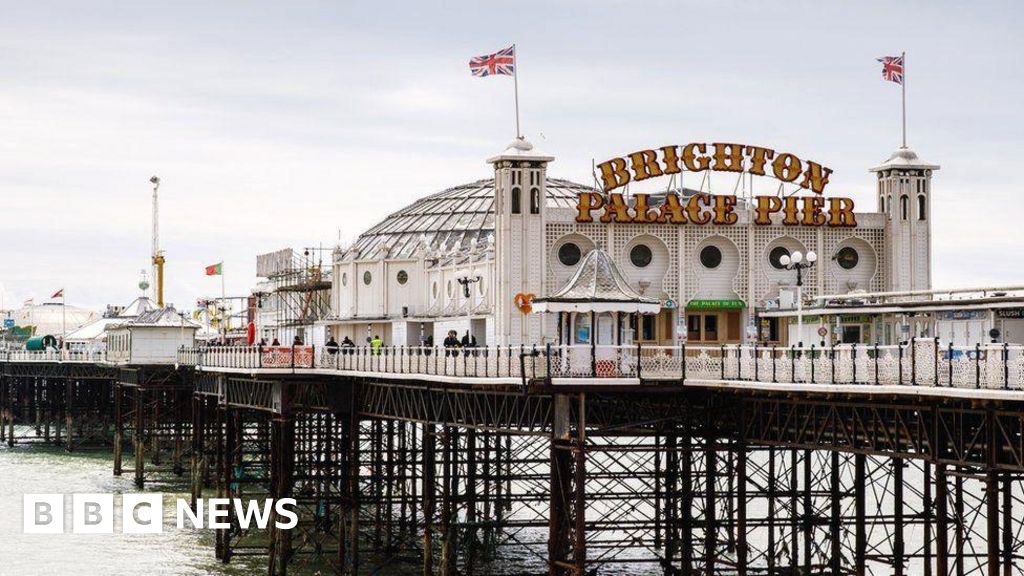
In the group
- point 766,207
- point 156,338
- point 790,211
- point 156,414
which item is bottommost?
point 156,414

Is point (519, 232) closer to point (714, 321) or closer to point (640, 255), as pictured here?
point (640, 255)

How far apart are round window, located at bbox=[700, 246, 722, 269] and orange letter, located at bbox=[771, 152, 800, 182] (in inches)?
164

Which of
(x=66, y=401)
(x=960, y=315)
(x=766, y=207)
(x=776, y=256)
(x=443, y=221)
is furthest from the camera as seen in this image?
(x=66, y=401)

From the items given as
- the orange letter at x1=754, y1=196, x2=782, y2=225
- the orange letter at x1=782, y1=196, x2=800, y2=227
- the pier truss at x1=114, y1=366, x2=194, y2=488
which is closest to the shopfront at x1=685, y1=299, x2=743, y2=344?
the orange letter at x1=754, y1=196, x2=782, y2=225

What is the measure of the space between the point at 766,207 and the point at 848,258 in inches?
176

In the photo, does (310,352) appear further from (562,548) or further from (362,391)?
(562,548)

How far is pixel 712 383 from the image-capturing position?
4541cm

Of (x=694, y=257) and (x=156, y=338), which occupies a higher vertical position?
(x=694, y=257)

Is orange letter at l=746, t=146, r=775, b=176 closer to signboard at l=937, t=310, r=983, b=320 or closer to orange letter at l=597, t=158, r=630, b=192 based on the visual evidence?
orange letter at l=597, t=158, r=630, b=192

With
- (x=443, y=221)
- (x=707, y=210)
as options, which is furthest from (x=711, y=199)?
(x=443, y=221)

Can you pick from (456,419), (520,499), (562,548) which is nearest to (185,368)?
(520,499)

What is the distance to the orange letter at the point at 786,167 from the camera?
67625 millimetres

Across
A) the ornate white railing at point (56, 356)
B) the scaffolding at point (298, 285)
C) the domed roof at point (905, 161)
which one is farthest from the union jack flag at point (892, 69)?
the ornate white railing at point (56, 356)

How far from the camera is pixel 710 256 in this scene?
2594 inches
